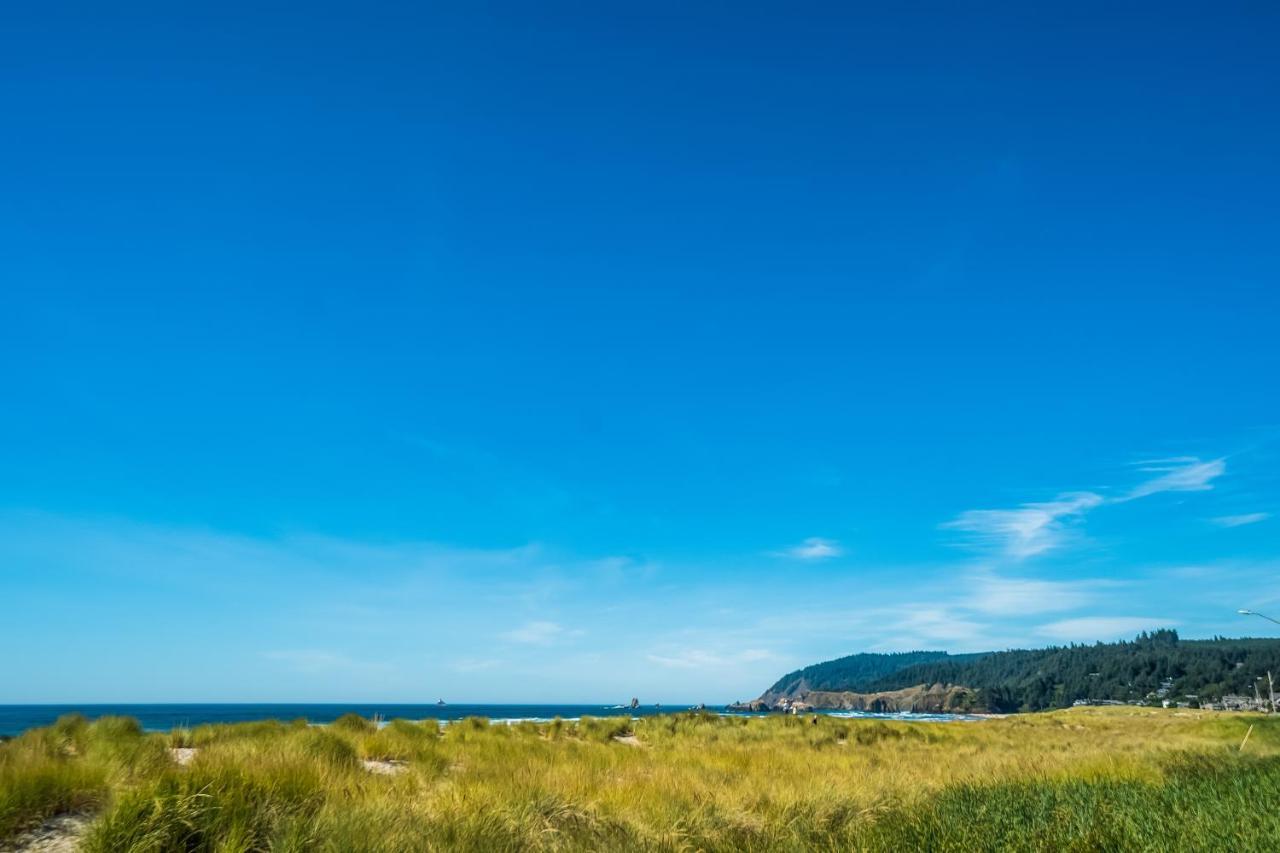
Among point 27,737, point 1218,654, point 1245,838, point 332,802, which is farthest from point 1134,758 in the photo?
point 1218,654

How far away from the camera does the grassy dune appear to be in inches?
277

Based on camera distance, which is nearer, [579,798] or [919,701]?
[579,798]

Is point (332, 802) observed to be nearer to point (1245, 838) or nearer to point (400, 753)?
point (400, 753)

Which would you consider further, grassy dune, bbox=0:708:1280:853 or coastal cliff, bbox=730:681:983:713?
coastal cliff, bbox=730:681:983:713

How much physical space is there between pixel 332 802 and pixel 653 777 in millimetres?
6056

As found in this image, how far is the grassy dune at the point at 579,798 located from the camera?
7039 mm

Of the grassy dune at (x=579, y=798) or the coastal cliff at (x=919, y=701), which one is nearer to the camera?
the grassy dune at (x=579, y=798)

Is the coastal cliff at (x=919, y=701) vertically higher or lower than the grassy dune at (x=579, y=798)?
lower

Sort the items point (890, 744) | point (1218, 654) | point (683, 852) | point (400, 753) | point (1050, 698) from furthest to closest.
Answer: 1. point (1218, 654)
2. point (1050, 698)
3. point (890, 744)
4. point (400, 753)
5. point (683, 852)

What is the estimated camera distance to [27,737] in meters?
13.8

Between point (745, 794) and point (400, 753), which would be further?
point (400, 753)

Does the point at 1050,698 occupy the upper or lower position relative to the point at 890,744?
lower

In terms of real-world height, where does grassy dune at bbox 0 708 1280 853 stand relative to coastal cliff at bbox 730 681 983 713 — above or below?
above

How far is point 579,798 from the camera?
999 centimetres
